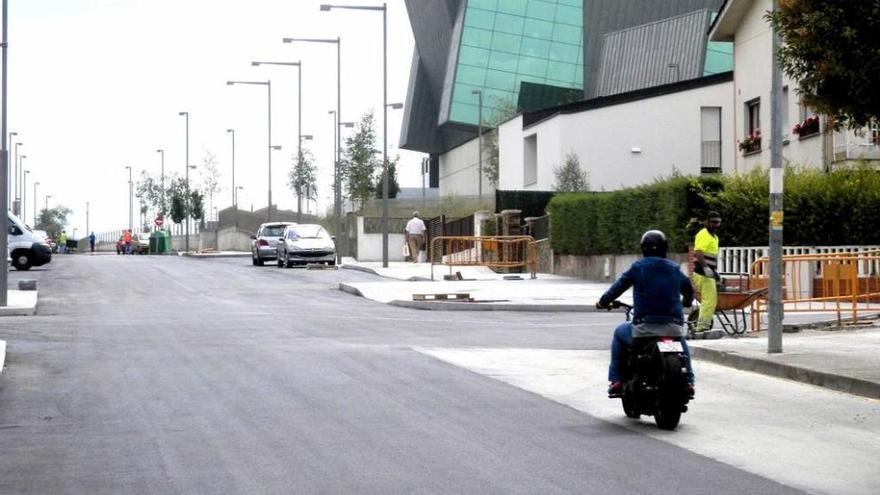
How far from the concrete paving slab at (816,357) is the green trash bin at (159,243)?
2857 inches

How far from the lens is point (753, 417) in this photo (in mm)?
12617

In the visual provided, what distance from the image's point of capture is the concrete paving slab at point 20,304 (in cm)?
2672

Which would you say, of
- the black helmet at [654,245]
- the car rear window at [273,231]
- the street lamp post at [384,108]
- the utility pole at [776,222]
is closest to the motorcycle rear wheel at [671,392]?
the black helmet at [654,245]

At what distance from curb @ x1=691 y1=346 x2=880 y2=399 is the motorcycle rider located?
2962 millimetres

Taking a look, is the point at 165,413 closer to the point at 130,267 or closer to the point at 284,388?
the point at 284,388

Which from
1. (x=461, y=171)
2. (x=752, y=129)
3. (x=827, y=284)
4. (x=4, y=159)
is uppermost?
(x=461, y=171)

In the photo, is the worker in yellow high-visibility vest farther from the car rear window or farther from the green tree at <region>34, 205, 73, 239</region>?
the green tree at <region>34, 205, 73, 239</region>

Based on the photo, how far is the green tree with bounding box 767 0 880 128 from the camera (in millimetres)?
15086

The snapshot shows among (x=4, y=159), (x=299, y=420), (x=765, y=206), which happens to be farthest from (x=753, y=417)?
(x=765, y=206)

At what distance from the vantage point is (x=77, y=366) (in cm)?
1686

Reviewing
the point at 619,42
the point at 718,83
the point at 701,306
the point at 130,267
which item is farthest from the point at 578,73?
the point at 701,306

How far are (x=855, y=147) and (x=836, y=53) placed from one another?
21413 mm

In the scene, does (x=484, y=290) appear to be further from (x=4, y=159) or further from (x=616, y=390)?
(x=616, y=390)

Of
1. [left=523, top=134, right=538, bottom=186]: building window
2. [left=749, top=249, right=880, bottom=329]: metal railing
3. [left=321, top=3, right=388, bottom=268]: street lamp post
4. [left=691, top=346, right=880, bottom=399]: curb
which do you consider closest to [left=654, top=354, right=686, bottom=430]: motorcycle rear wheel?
[left=691, top=346, right=880, bottom=399]: curb
